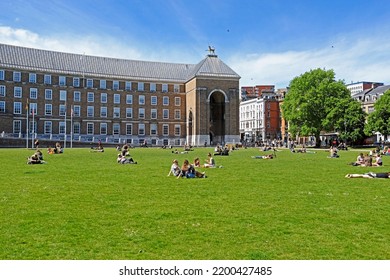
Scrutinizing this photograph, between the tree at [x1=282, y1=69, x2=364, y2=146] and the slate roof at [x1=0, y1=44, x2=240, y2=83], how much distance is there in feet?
53.4

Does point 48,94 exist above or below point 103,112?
above

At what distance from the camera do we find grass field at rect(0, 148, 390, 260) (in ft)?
22.4

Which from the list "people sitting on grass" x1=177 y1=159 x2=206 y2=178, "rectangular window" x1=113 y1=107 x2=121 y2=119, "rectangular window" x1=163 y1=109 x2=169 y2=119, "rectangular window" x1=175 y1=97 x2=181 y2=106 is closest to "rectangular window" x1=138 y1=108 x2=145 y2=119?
"rectangular window" x1=113 y1=107 x2=121 y2=119

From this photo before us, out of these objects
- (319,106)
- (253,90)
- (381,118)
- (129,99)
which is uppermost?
(253,90)

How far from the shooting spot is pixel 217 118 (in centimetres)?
8769

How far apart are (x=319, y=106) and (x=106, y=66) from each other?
42396 mm

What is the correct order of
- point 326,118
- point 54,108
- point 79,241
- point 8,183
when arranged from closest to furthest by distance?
point 79,241 → point 8,183 → point 326,118 → point 54,108

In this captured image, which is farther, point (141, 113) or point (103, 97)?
point (141, 113)

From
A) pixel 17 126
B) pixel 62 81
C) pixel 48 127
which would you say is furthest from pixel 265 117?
pixel 17 126

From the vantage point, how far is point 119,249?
6.93 meters

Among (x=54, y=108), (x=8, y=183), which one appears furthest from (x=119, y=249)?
(x=54, y=108)

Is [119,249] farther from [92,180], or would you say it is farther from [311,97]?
[311,97]

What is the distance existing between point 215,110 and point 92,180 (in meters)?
71.8

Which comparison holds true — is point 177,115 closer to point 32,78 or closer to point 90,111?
point 90,111
